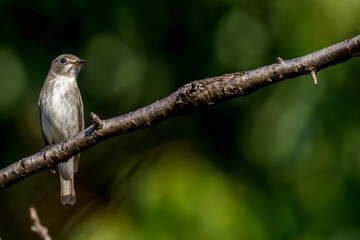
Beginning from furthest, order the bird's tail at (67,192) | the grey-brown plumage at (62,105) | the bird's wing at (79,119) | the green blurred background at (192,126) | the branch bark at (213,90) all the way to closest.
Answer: the grey-brown plumage at (62,105) < the bird's wing at (79,119) < the bird's tail at (67,192) < the green blurred background at (192,126) < the branch bark at (213,90)

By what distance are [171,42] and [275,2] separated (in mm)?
974

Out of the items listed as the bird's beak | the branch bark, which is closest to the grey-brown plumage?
the bird's beak

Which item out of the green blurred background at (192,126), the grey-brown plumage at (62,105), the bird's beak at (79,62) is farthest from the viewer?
the grey-brown plumage at (62,105)

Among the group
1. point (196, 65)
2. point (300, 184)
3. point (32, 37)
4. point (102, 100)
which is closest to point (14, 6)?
point (32, 37)

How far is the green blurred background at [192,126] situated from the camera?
3.63m

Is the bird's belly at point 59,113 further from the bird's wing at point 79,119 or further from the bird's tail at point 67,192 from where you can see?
the bird's tail at point 67,192

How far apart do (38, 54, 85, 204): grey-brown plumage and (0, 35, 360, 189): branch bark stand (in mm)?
1864

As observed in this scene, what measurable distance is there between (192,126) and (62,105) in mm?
1318

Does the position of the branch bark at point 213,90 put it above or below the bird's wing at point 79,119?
below

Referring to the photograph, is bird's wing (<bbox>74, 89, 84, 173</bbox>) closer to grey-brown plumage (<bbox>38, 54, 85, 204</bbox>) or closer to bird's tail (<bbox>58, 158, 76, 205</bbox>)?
grey-brown plumage (<bbox>38, 54, 85, 204</bbox>)

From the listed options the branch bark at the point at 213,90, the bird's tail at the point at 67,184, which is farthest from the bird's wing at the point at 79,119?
the branch bark at the point at 213,90

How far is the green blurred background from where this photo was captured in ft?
11.9

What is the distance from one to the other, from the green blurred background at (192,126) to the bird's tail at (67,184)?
75 millimetres

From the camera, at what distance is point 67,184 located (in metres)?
5.29
